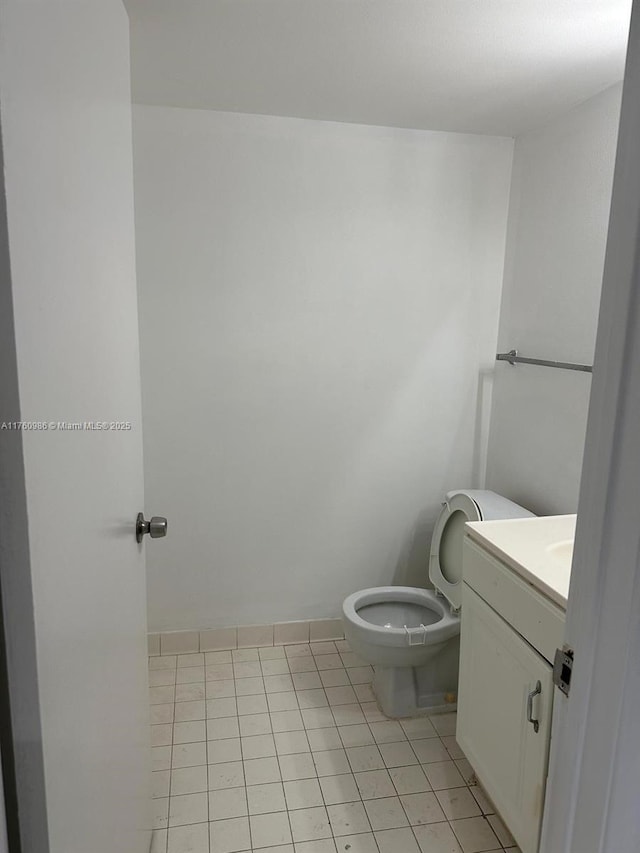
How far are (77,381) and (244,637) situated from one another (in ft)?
6.63

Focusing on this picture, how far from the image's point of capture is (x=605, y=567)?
73cm

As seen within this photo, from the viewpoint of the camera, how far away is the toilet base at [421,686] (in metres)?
2.12

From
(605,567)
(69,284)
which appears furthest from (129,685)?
(605,567)

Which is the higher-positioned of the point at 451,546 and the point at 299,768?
the point at 451,546

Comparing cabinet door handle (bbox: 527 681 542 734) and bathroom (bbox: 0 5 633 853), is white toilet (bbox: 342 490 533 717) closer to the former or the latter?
bathroom (bbox: 0 5 633 853)

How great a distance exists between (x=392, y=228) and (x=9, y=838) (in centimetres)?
222

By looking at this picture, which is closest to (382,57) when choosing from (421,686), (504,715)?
(504,715)

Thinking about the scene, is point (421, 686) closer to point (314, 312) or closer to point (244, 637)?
point (244, 637)

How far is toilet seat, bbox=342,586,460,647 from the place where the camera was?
1993 millimetres

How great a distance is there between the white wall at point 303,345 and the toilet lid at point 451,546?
12.0 inches

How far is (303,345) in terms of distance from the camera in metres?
2.39

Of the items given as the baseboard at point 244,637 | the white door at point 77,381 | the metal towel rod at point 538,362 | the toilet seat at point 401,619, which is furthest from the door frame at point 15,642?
the baseboard at point 244,637

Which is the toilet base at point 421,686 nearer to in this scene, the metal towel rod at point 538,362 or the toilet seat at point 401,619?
the toilet seat at point 401,619

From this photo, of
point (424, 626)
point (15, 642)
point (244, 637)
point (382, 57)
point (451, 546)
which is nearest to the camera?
point (15, 642)
